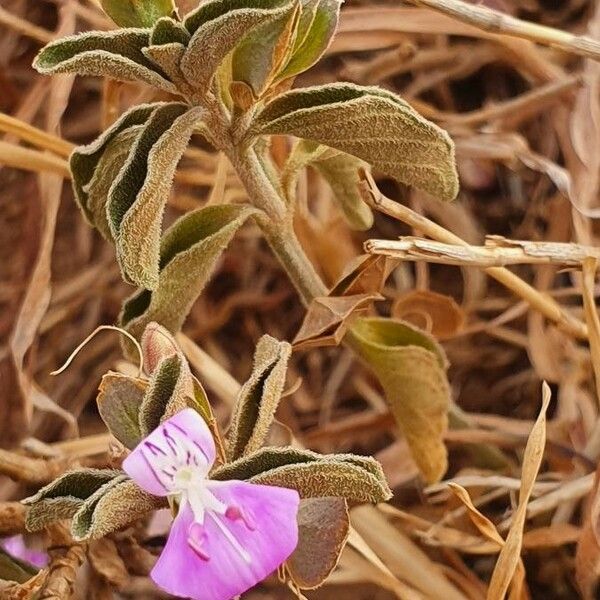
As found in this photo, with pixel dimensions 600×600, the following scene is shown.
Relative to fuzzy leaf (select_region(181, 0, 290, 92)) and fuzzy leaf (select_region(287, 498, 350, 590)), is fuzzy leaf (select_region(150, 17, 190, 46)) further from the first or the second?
fuzzy leaf (select_region(287, 498, 350, 590))

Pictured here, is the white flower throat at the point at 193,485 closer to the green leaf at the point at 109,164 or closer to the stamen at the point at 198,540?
the stamen at the point at 198,540

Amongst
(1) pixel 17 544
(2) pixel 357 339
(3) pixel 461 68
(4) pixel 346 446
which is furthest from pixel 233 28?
(3) pixel 461 68

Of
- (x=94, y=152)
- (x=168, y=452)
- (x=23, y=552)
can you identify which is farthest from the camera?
(x=23, y=552)

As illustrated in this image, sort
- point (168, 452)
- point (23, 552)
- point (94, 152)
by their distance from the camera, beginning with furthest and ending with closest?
point (23, 552)
point (94, 152)
point (168, 452)

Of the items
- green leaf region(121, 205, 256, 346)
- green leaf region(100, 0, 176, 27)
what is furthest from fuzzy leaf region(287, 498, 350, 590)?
green leaf region(100, 0, 176, 27)

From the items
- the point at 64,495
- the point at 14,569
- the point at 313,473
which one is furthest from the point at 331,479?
the point at 14,569

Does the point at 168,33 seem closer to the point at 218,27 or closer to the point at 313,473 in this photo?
the point at 218,27

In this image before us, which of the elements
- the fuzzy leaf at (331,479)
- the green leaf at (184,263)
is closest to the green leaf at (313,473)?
the fuzzy leaf at (331,479)
